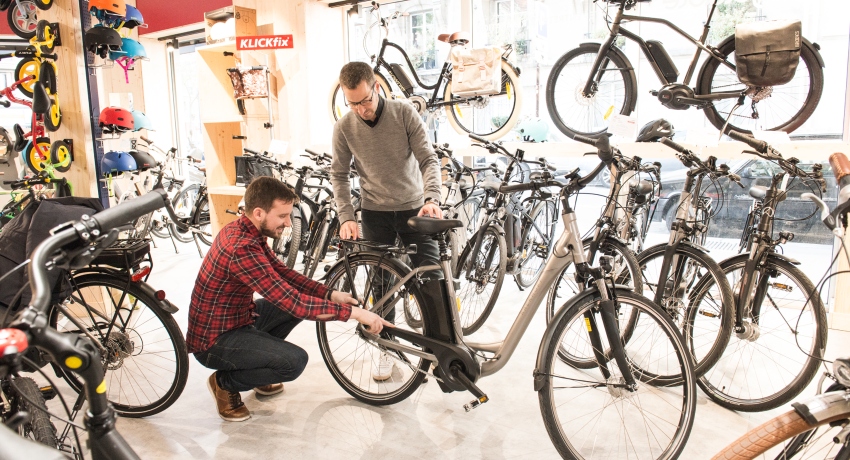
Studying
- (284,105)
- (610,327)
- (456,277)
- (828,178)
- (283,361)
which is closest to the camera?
(610,327)

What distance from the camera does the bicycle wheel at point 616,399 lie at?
2219 millimetres

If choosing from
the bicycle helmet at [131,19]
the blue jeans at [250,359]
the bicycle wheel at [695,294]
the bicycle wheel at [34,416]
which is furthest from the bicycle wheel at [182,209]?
the bicycle wheel at [695,294]

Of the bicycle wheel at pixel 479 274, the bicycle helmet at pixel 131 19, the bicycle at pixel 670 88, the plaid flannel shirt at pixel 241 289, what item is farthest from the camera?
the bicycle helmet at pixel 131 19

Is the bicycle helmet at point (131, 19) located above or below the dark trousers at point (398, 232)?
above

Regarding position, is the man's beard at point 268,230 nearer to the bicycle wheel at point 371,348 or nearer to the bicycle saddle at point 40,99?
the bicycle wheel at point 371,348

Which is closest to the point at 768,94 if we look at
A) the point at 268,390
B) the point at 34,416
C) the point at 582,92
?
the point at 582,92

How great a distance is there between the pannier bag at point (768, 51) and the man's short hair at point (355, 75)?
2057mm

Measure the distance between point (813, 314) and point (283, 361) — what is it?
7.74 ft

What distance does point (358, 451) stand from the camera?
2.52m

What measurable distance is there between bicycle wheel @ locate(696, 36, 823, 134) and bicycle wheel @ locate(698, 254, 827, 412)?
975mm

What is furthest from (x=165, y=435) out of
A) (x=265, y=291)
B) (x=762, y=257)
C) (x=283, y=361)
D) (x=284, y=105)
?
(x=284, y=105)

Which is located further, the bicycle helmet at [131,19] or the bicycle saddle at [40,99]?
the bicycle helmet at [131,19]

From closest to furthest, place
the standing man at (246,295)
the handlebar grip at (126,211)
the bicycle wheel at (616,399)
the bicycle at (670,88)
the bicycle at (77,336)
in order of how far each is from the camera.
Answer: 1. the bicycle at (77,336)
2. the handlebar grip at (126,211)
3. the bicycle wheel at (616,399)
4. the standing man at (246,295)
5. the bicycle at (670,88)

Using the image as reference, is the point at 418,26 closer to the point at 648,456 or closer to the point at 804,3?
the point at 804,3
